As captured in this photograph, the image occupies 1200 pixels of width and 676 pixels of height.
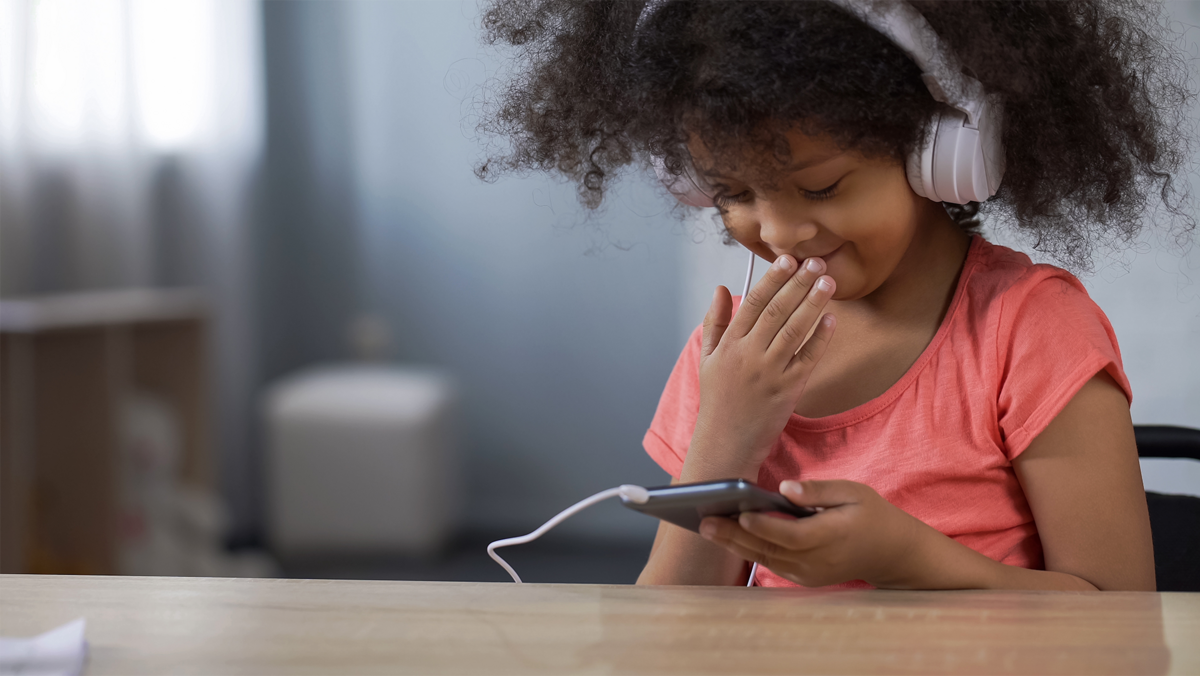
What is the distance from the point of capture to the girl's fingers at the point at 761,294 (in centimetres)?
75

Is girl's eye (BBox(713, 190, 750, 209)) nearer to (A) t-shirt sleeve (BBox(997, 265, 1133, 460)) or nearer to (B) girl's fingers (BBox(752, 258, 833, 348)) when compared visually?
(B) girl's fingers (BBox(752, 258, 833, 348))

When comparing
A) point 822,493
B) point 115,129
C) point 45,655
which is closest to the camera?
point 45,655

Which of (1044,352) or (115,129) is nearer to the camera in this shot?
(1044,352)

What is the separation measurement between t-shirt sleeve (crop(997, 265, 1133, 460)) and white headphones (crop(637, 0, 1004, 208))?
0.11 metres

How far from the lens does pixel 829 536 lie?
60cm

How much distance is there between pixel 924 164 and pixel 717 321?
22 centimetres

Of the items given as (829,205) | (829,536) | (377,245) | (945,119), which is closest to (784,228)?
(829,205)

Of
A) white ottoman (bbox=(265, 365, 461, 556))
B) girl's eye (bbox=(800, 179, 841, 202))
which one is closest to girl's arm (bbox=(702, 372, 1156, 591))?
girl's eye (bbox=(800, 179, 841, 202))

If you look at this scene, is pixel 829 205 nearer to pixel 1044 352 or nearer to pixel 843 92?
pixel 843 92

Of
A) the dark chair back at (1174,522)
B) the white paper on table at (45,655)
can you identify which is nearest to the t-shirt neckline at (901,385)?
the dark chair back at (1174,522)

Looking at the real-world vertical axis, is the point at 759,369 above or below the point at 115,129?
below

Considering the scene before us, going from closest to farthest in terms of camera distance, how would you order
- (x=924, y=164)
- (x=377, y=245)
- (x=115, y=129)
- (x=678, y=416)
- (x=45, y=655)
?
(x=45, y=655), (x=924, y=164), (x=678, y=416), (x=115, y=129), (x=377, y=245)

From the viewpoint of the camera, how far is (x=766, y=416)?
766 millimetres

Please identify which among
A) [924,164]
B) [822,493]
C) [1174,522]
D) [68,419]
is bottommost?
[68,419]
